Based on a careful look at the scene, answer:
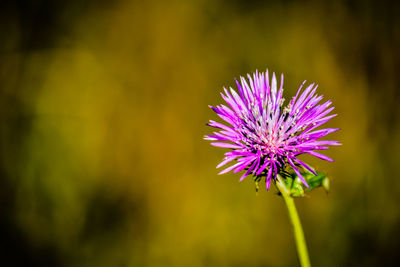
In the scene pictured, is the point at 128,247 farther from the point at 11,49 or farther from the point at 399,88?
the point at 399,88

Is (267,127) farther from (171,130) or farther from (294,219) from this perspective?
(171,130)

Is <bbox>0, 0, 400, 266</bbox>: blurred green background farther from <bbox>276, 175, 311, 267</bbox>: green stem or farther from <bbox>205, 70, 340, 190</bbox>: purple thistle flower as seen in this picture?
<bbox>276, 175, 311, 267</bbox>: green stem

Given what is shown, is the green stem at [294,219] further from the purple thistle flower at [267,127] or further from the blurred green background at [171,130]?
the blurred green background at [171,130]

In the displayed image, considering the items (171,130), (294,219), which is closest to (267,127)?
(294,219)

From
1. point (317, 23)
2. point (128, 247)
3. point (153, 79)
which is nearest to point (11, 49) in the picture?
point (153, 79)

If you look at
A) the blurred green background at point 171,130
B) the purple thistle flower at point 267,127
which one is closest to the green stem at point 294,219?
the purple thistle flower at point 267,127

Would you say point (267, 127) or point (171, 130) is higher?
point (171, 130)
